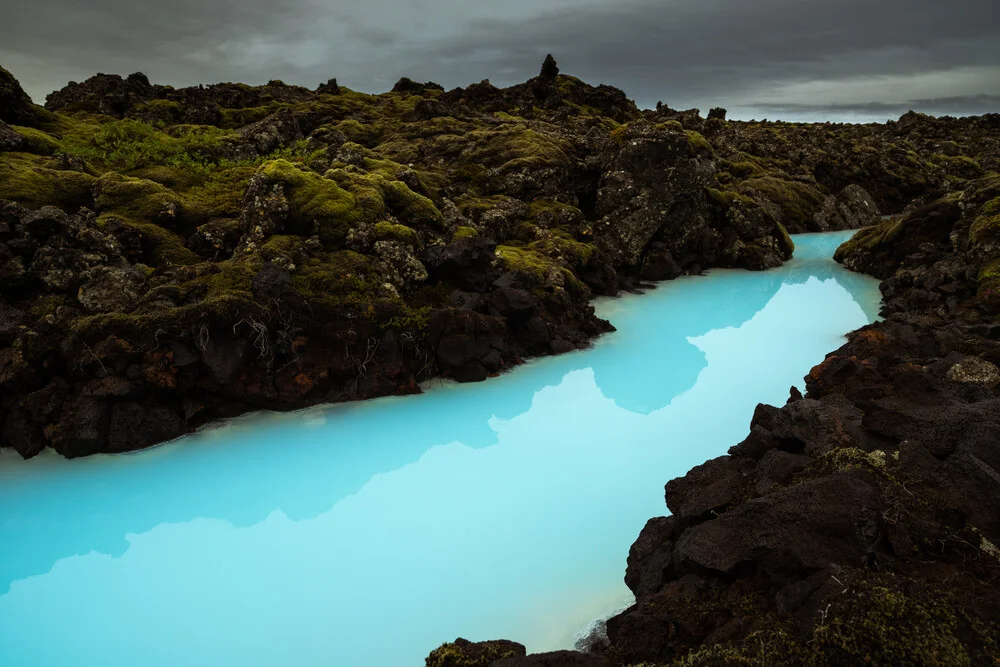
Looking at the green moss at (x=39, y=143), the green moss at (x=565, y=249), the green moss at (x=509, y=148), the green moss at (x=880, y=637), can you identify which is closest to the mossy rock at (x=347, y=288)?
the green moss at (x=565, y=249)

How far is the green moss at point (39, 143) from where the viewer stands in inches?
923

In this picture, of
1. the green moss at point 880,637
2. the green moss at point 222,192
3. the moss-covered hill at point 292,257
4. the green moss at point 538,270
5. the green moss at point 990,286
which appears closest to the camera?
the green moss at point 880,637

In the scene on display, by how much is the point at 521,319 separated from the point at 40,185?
17.4m

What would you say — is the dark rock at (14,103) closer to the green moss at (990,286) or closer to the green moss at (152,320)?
the green moss at (152,320)

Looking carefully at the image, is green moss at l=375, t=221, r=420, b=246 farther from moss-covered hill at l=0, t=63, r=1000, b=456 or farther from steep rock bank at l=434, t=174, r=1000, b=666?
steep rock bank at l=434, t=174, r=1000, b=666

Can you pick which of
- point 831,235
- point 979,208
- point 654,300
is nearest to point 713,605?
point 654,300

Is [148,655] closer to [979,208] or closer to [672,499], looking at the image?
[672,499]

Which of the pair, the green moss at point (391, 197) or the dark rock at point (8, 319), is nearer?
the dark rock at point (8, 319)

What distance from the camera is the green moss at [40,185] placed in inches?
736

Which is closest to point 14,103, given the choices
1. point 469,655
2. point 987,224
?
point 469,655

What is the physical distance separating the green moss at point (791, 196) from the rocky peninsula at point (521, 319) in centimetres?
1304

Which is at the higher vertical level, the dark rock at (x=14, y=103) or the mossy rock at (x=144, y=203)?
the dark rock at (x=14, y=103)

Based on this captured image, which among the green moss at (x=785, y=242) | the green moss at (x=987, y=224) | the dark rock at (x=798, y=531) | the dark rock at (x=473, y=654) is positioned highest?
the green moss at (x=987, y=224)

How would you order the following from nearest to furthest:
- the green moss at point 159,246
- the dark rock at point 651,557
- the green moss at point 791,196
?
the dark rock at point 651,557 < the green moss at point 159,246 < the green moss at point 791,196
